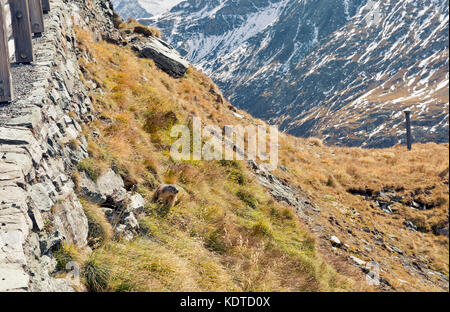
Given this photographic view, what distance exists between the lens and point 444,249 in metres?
11.5

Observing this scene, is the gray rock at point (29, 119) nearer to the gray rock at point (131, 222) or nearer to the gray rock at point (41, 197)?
the gray rock at point (41, 197)

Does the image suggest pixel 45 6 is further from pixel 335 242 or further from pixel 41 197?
pixel 335 242

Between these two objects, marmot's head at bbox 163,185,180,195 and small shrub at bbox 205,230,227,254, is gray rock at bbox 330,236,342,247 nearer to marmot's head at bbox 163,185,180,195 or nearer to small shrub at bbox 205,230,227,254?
small shrub at bbox 205,230,227,254

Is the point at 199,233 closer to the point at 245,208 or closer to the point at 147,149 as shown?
the point at 245,208

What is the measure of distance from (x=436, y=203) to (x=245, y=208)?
10.4m

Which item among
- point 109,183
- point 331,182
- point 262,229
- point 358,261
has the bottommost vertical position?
point 358,261

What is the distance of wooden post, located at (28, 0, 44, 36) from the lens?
805 cm

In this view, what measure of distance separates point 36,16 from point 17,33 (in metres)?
1.59

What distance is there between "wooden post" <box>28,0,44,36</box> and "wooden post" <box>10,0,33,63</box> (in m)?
1.50

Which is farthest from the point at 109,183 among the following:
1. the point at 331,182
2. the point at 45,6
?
the point at 331,182

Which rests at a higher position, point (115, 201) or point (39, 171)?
point (39, 171)

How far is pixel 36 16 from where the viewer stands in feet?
26.6

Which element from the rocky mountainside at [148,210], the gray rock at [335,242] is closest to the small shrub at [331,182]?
the rocky mountainside at [148,210]

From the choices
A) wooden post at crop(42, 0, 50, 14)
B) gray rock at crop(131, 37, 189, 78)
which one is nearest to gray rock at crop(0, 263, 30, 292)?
wooden post at crop(42, 0, 50, 14)
